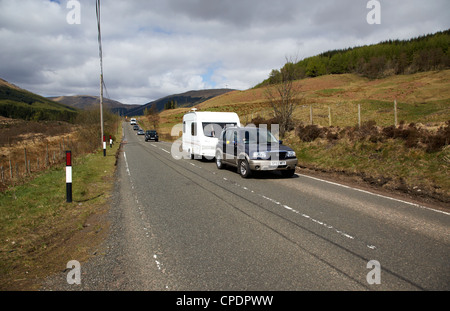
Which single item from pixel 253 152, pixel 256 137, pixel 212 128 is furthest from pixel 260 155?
pixel 212 128

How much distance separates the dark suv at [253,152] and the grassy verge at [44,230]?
4.75 m

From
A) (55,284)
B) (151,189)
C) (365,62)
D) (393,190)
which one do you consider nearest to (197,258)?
(55,284)

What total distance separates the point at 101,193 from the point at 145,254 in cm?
505

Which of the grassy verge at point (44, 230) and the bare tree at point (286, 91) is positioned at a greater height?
the bare tree at point (286, 91)

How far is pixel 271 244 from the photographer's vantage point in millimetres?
4473

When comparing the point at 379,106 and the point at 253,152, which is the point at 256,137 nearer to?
the point at 253,152

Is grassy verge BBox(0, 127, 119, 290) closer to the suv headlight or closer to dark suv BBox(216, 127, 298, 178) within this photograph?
dark suv BBox(216, 127, 298, 178)

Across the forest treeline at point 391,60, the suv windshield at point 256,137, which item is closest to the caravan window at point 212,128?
the suv windshield at point 256,137

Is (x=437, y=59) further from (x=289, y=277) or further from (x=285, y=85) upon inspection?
(x=289, y=277)

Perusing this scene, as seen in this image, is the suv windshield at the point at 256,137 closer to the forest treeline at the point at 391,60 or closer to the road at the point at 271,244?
the road at the point at 271,244

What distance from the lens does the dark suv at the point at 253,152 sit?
10.2m

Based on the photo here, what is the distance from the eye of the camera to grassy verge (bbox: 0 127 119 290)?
12.7ft

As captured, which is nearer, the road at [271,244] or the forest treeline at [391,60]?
the road at [271,244]

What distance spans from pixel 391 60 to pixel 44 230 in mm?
139517
